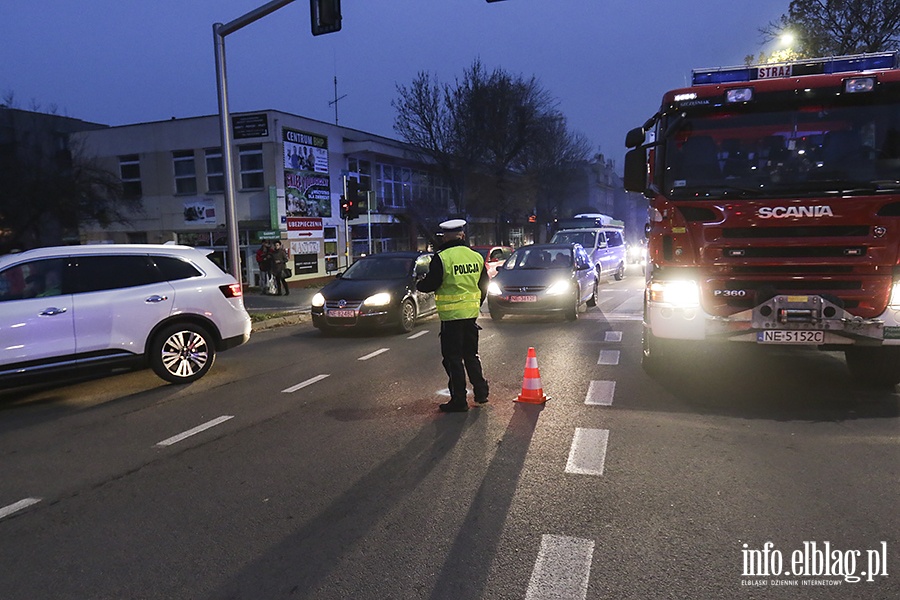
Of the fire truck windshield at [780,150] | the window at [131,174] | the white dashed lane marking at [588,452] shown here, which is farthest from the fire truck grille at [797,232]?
the window at [131,174]

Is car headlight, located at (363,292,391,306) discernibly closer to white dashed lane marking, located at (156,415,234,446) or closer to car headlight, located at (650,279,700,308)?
white dashed lane marking, located at (156,415,234,446)

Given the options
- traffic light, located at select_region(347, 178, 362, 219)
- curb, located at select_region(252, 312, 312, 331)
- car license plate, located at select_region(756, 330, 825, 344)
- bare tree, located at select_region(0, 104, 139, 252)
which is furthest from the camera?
bare tree, located at select_region(0, 104, 139, 252)

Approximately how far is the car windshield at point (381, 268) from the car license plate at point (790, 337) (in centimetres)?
738

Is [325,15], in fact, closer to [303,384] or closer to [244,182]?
Answer: [303,384]

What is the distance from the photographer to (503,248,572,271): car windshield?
13602mm

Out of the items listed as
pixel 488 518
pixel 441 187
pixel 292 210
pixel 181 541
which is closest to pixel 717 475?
pixel 488 518

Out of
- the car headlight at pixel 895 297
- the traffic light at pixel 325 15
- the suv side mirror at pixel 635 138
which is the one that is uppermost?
the traffic light at pixel 325 15

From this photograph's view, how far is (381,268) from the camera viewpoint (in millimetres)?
12867

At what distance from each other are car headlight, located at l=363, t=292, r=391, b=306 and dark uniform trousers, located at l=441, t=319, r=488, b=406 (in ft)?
17.2

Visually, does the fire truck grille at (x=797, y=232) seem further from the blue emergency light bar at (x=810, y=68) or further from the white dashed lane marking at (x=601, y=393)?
the white dashed lane marking at (x=601, y=393)

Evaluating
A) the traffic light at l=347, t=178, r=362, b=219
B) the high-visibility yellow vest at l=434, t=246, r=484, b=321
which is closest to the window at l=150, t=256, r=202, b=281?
the high-visibility yellow vest at l=434, t=246, r=484, b=321

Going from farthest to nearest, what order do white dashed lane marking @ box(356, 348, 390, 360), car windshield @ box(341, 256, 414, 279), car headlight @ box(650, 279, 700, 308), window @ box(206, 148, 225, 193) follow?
window @ box(206, 148, 225, 193), car windshield @ box(341, 256, 414, 279), white dashed lane marking @ box(356, 348, 390, 360), car headlight @ box(650, 279, 700, 308)

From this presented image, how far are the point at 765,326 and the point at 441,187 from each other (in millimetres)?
33876

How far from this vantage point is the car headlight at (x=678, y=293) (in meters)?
6.45
